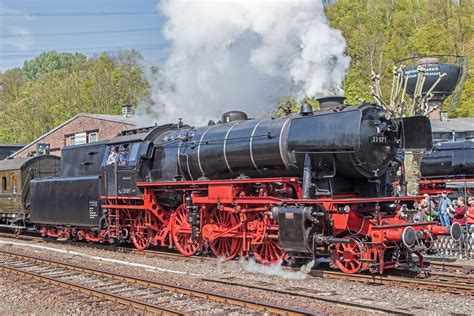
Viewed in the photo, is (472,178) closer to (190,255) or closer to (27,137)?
(190,255)

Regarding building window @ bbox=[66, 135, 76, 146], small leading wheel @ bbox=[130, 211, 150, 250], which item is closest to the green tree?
building window @ bbox=[66, 135, 76, 146]

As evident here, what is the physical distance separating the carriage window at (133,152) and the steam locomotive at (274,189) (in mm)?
37

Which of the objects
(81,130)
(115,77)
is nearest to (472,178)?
(81,130)

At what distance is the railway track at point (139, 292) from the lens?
8031mm

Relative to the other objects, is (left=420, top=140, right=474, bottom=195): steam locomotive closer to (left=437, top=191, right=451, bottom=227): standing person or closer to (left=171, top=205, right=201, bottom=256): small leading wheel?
(left=437, top=191, right=451, bottom=227): standing person

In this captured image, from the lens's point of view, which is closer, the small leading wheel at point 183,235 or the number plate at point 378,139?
the number plate at point 378,139

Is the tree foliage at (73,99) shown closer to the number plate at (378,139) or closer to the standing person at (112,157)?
the standing person at (112,157)

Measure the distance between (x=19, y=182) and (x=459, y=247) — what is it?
635 inches

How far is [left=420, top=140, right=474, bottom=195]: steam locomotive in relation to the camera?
19883mm

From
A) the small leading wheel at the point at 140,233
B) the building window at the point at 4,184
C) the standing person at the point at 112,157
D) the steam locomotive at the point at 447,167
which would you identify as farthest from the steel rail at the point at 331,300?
the building window at the point at 4,184

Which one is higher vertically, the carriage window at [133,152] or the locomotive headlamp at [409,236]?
the carriage window at [133,152]

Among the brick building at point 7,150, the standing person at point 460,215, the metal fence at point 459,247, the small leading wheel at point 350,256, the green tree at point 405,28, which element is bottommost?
the metal fence at point 459,247

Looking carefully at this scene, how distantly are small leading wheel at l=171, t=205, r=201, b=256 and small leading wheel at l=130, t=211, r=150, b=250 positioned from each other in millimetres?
1243

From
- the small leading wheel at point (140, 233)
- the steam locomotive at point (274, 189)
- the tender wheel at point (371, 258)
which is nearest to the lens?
the tender wheel at point (371, 258)
